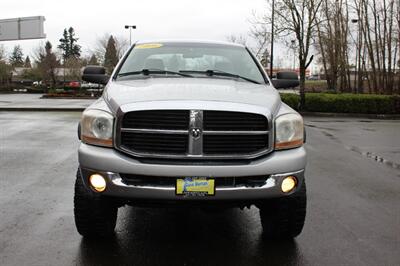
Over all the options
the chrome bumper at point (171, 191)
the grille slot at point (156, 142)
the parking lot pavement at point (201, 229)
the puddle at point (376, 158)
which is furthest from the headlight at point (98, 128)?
the puddle at point (376, 158)

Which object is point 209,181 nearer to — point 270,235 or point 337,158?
point 270,235

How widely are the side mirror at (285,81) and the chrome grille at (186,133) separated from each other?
1.71 m

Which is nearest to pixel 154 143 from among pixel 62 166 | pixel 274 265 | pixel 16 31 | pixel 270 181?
pixel 270 181

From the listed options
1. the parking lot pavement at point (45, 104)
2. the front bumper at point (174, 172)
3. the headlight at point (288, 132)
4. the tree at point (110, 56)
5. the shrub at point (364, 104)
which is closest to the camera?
the front bumper at point (174, 172)

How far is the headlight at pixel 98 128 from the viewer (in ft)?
11.0

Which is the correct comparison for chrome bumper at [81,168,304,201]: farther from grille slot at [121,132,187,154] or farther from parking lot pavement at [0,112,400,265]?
parking lot pavement at [0,112,400,265]

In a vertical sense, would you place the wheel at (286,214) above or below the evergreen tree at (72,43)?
below

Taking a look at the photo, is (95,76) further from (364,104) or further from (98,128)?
(364,104)

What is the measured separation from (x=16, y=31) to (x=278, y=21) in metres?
15.8

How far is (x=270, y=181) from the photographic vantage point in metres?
3.31

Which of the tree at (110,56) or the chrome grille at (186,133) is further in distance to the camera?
the tree at (110,56)

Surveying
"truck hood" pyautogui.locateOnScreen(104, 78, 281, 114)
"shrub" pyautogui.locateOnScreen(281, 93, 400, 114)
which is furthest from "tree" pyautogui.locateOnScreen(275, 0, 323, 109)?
"truck hood" pyautogui.locateOnScreen(104, 78, 281, 114)

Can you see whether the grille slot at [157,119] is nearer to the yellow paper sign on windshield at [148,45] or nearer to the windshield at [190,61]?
the windshield at [190,61]

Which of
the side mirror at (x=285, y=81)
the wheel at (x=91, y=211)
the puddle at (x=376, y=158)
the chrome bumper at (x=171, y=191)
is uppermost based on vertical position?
the side mirror at (x=285, y=81)
